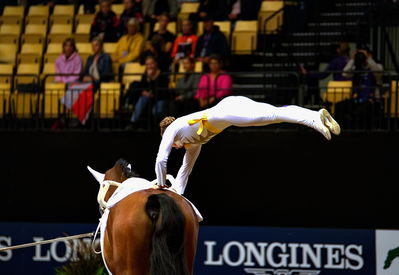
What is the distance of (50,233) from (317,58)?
15.7 ft

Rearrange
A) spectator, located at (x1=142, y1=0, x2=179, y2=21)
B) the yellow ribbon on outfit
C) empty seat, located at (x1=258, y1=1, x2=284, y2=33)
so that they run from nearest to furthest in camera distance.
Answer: the yellow ribbon on outfit
empty seat, located at (x1=258, y1=1, x2=284, y2=33)
spectator, located at (x1=142, y1=0, x2=179, y2=21)

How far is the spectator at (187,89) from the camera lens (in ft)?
45.3

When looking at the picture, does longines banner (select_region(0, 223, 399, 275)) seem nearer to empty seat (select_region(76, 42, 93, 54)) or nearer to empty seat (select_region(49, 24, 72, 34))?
empty seat (select_region(76, 42, 93, 54))

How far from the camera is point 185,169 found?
9125 mm

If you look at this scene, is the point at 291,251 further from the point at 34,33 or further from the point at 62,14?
the point at 62,14

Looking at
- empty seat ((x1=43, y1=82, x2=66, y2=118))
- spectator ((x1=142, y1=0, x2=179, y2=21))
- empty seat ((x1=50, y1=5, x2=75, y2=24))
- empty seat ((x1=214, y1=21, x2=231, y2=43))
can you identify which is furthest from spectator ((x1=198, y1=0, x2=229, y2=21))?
empty seat ((x1=43, y1=82, x2=66, y2=118))

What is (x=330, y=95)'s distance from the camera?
1374cm

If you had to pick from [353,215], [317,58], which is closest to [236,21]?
[317,58]

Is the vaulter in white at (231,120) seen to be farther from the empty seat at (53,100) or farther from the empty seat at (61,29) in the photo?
the empty seat at (61,29)

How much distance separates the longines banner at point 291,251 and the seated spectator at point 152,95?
5.59ft

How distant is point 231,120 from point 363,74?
5.71 m

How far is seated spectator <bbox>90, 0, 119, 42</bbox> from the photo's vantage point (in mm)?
16750

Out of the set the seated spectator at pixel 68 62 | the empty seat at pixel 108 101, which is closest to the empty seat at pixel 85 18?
the seated spectator at pixel 68 62

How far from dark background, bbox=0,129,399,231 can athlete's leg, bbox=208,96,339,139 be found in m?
5.12
